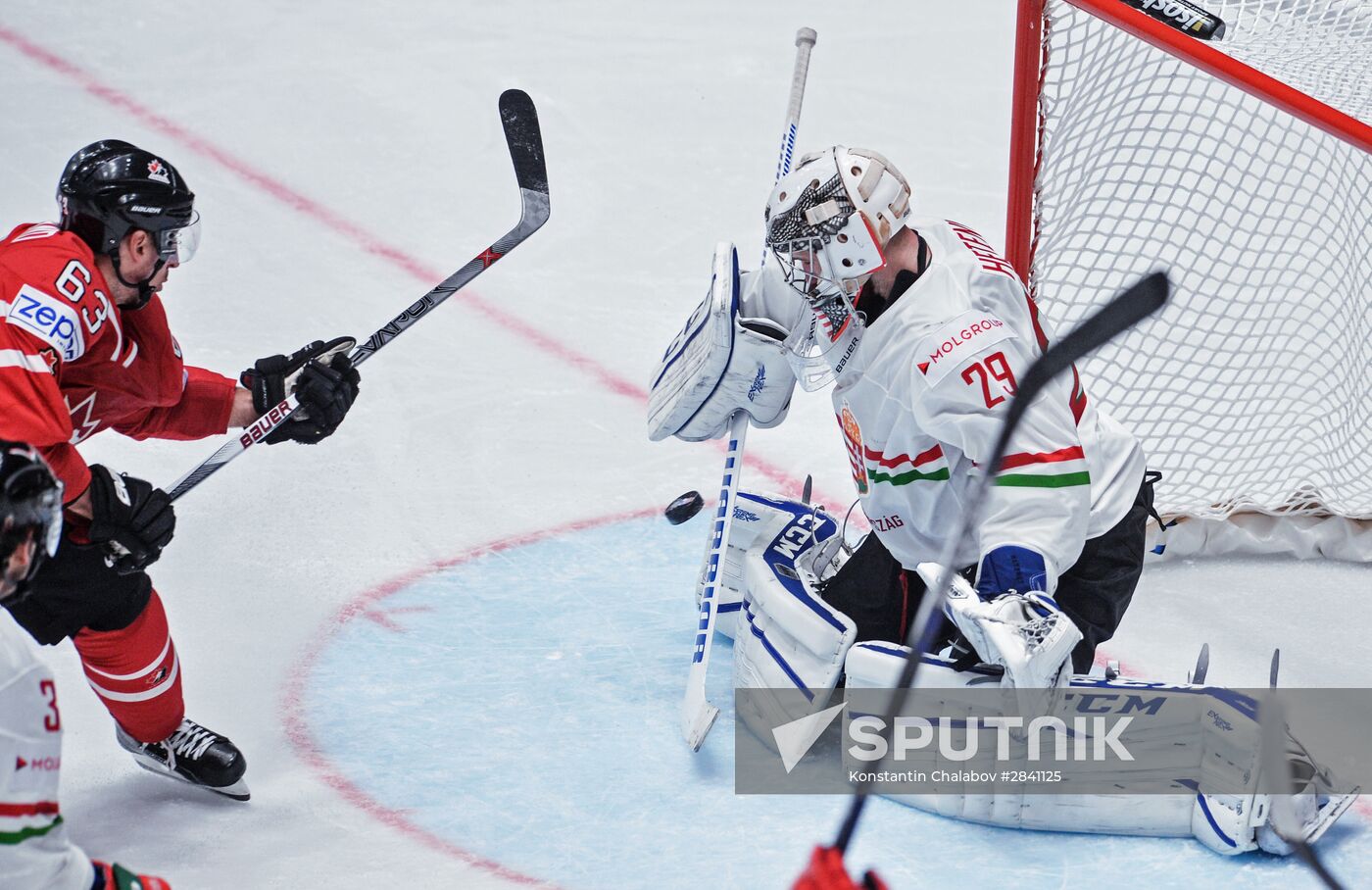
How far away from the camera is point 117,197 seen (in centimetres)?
233

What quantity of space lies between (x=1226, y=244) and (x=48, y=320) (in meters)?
2.40

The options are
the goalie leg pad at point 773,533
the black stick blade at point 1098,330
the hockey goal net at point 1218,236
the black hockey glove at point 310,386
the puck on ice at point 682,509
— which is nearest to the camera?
the black stick blade at point 1098,330

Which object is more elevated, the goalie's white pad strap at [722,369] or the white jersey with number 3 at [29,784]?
the goalie's white pad strap at [722,369]

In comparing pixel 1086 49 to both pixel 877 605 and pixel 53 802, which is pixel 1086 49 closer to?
pixel 877 605

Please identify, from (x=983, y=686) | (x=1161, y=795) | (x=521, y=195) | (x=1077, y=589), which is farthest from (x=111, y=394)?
(x=1161, y=795)

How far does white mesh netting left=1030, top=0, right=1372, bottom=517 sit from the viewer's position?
10.4 feet

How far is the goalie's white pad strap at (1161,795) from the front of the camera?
7.82ft

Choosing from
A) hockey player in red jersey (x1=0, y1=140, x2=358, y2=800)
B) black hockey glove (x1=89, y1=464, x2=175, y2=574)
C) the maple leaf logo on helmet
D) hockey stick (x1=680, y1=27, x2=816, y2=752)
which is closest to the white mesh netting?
hockey stick (x1=680, y1=27, x2=816, y2=752)

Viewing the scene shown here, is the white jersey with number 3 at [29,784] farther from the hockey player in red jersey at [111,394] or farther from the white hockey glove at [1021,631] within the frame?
the white hockey glove at [1021,631]

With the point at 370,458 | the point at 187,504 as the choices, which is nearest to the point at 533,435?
the point at 370,458

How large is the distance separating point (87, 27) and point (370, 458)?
2875 mm

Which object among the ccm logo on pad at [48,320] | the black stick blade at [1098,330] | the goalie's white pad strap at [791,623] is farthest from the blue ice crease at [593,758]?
the black stick blade at [1098,330]

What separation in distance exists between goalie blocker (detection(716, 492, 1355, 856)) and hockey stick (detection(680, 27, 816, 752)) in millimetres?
72

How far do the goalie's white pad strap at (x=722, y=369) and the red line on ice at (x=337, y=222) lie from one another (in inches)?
31.0
